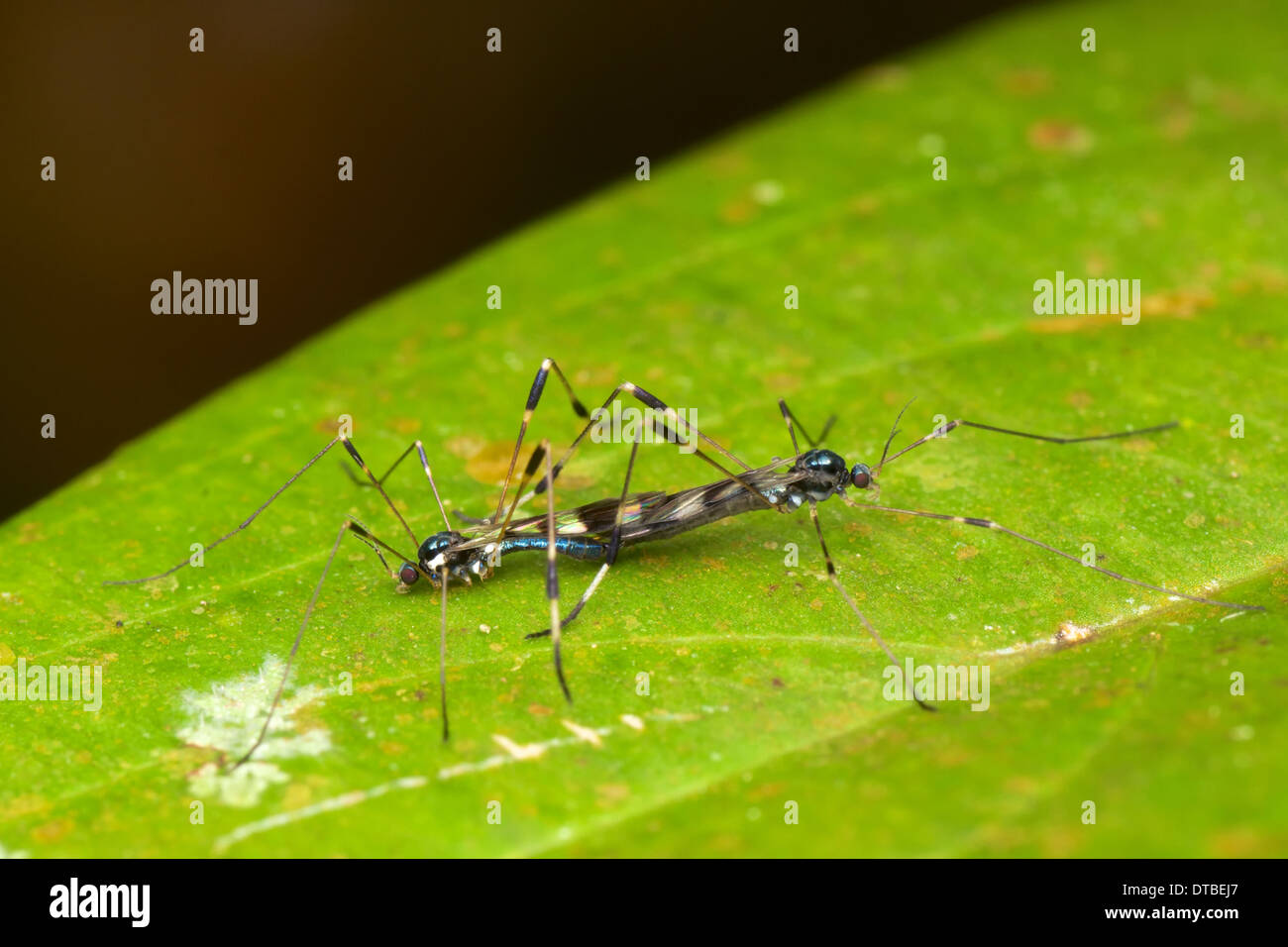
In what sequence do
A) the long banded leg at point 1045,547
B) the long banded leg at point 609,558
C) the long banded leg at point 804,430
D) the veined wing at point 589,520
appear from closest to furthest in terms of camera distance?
1. the long banded leg at point 1045,547
2. the long banded leg at point 609,558
3. the veined wing at point 589,520
4. the long banded leg at point 804,430

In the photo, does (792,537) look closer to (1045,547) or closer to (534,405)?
(1045,547)

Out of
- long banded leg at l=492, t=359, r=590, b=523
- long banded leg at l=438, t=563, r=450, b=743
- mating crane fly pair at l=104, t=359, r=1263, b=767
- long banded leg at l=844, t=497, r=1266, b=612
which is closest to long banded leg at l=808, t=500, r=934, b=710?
mating crane fly pair at l=104, t=359, r=1263, b=767

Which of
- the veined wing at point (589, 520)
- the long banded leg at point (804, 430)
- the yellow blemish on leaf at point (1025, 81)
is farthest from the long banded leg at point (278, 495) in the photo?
the yellow blemish on leaf at point (1025, 81)

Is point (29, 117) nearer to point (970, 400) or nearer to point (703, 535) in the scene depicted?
point (703, 535)

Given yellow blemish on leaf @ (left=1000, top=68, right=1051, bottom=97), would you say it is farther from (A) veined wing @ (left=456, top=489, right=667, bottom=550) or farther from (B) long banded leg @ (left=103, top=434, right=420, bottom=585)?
(B) long banded leg @ (left=103, top=434, right=420, bottom=585)

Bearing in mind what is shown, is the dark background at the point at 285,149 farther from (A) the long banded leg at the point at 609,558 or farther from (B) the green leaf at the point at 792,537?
(A) the long banded leg at the point at 609,558

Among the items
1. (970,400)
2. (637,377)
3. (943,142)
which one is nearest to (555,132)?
(943,142)

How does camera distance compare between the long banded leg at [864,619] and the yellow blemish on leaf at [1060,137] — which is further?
the yellow blemish on leaf at [1060,137]
